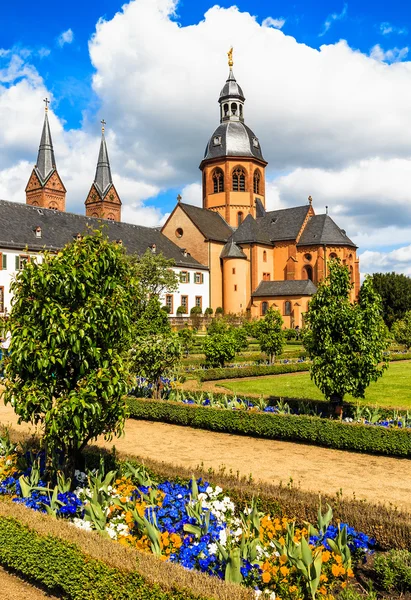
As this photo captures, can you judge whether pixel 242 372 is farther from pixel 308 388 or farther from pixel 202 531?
pixel 202 531

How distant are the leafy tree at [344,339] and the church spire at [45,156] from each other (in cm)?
7592

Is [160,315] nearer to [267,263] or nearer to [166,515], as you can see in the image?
[166,515]

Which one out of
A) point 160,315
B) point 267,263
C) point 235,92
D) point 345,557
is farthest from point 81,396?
point 235,92

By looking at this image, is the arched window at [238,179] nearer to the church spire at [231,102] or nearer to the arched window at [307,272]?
the church spire at [231,102]

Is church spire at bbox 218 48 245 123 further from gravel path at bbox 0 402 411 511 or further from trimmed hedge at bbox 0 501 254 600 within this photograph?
trimmed hedge at bbox 0 501 254 600

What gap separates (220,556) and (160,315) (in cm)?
1413

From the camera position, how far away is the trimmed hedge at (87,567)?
5.09 m

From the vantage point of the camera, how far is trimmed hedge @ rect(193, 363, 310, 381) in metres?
24.8

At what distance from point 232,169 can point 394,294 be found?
2670 centimetres

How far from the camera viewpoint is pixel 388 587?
19.5ft

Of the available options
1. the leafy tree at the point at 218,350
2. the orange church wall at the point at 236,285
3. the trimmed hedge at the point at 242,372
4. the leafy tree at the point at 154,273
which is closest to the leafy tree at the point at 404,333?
the trimmed hedge at the point at 242,372

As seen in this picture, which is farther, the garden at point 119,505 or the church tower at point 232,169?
the church tower at point 232,169

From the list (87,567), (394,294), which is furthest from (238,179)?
(87,567)

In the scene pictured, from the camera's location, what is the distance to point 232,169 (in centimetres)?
7144
